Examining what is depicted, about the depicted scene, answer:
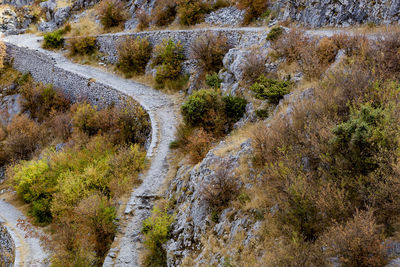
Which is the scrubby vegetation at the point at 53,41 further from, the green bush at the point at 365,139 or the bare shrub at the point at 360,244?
the bare shrub at the point at 360,244

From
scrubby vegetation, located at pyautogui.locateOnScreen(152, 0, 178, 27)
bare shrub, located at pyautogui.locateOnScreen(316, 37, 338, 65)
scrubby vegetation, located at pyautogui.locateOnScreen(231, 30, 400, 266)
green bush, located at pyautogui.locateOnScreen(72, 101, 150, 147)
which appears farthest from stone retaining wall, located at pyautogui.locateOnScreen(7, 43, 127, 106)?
scrubby vegetation, located at pyautogui.locateOnScreen(231, 30, 400, 266)

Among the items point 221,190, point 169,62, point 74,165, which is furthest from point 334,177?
point 169,62

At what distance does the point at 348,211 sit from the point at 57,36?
1355 inches

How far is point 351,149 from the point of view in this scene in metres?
6.85

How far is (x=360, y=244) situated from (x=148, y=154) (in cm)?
1069

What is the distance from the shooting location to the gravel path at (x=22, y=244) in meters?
12.1

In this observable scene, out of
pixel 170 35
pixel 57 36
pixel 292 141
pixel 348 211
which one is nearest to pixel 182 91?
pixel 170 35

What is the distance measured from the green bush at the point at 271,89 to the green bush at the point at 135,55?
12.7 metres

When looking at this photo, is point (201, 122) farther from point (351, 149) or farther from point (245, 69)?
point (351, 149)

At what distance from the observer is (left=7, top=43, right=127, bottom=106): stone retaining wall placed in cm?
2166

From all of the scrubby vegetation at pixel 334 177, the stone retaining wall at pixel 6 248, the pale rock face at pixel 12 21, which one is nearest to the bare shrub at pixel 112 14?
the pale rock face at pixel 12 21

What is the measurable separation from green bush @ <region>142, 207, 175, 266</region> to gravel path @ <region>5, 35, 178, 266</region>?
449 mm

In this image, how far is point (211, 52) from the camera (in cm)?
1894

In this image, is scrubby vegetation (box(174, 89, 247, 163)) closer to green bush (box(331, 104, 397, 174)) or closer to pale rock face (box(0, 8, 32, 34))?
green bush (box(331, 104, 397, 174))
